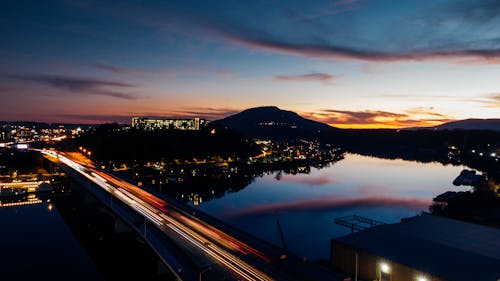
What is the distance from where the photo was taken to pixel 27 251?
2816 cm

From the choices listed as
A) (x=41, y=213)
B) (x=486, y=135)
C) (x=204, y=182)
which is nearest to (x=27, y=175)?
(x=41, y=213)

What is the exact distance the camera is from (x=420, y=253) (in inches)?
669

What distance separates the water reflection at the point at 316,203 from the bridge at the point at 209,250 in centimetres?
1002

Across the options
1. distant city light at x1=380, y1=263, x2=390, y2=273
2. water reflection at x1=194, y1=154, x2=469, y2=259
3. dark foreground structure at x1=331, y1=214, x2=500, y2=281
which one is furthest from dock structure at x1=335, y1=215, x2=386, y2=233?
distant city light at x1=380, y1=263, x2=390, y2=273

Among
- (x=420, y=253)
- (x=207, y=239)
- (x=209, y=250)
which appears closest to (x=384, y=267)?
(x=420, y=253)

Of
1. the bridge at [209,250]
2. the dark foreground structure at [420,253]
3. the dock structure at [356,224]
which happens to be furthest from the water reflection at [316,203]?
the bridge at [209,250]

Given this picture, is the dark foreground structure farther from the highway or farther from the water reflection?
the water reflection

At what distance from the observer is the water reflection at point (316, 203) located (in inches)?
1373

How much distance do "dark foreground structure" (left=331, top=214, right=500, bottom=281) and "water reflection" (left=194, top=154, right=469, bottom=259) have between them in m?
9.28

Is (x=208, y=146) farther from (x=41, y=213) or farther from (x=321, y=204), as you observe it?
(x=41, y=213)

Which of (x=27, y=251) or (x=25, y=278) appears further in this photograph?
(x=27, y=251)

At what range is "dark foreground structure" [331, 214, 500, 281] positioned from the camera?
1524 cm

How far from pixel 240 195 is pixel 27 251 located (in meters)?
33.1

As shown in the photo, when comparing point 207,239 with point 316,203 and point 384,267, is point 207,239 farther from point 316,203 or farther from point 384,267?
point 316,203
